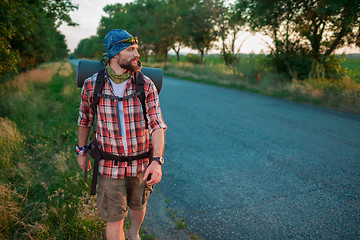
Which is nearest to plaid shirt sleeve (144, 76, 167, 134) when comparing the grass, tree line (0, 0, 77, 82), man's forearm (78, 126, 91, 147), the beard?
the beard

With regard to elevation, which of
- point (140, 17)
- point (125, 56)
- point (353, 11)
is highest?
point (140, 17)

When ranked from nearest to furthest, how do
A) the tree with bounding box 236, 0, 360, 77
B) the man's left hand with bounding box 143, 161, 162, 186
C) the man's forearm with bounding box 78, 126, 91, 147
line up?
the man's left hand with bounding box 143, 161, 162, 186
the man's forearm with bounding box 78, 126, 91, 147
the tree with bounding box 236, 0, 360, 77

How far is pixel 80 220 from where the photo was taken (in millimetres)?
2453

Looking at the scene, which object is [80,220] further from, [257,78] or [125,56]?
[257,78]

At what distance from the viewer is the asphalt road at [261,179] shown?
2.77 m

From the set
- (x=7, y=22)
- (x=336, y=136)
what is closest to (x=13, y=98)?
(x=7, y=22)

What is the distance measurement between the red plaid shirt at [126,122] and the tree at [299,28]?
11.1m

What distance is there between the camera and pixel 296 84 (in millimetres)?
11523

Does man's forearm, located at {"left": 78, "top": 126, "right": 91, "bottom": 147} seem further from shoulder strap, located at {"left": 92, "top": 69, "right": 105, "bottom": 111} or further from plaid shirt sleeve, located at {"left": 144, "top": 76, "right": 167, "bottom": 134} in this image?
plaid shirt sleeve, located at {"left": 144, "top": 76, "right": 167, "bottom": 134}

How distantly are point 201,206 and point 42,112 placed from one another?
6360 millimetres

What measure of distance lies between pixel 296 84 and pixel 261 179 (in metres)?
8.99

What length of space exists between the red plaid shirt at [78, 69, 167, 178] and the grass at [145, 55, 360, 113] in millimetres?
8460

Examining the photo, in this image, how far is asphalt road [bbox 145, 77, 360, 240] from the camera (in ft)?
9.10

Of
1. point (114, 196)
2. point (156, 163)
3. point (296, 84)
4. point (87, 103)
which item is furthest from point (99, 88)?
point (296, 84)
